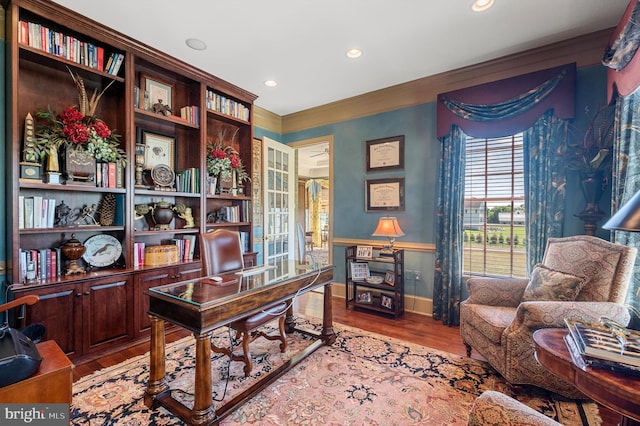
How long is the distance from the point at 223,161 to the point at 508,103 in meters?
3.23

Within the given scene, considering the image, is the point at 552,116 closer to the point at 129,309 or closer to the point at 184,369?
the point at 184,369

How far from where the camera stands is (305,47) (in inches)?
109

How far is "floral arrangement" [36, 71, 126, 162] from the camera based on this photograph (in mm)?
2256

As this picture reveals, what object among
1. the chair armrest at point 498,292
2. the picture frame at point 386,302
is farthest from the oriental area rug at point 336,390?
the picture frame at point 386,302

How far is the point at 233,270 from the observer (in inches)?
95.4

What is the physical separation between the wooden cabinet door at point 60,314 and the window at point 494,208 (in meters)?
3.81

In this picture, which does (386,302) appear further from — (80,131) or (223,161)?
(80,131)

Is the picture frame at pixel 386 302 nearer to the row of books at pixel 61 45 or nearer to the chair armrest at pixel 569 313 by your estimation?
the chair armrest at pixel 569 313

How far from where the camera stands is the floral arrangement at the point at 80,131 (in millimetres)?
2256

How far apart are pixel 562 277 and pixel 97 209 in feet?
12.8

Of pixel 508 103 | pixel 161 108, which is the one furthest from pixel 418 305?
pixel 161 108

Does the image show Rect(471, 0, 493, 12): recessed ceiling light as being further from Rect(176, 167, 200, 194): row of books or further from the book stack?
Rect(176, 167, 200, 194): row of books

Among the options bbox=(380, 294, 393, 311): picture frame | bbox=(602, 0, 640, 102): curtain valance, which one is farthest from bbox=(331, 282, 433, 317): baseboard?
bbox=(602, 0, 640, 102): curtain valance

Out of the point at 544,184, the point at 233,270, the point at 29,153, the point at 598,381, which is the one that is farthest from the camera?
the point at 544,184
